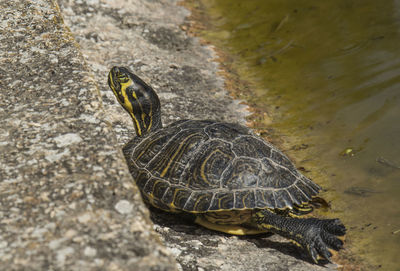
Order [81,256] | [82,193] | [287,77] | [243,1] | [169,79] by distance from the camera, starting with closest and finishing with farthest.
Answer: [81,256], [82,193], [169,79], [287,77], [243,1]

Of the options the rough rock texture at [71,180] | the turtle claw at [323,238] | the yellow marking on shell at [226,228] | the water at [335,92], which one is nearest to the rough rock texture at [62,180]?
the rough rock texture at [71,180]

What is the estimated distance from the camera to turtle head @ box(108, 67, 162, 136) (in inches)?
171

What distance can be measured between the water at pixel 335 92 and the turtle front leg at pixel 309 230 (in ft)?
1.59

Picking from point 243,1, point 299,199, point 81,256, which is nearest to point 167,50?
point 243,1

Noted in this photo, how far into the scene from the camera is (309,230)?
11.5 ft

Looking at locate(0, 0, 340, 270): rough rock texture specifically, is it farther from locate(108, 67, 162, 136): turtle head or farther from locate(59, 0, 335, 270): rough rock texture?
locate(108, 67, 162, 136): turtle head

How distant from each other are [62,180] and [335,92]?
4.55 meters

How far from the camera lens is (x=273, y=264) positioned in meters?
3.40

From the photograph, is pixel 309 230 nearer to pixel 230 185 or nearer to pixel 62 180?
pixel 230 185

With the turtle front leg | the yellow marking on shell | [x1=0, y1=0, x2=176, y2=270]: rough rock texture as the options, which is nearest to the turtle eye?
[x1=0, y1=0, x2=176, y2=270]: rough rock texture

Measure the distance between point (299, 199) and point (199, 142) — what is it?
35.7 inches

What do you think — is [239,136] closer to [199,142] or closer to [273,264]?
[199,142]

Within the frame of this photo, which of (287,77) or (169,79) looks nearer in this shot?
(169,79)

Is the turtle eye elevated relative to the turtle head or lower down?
elevated
